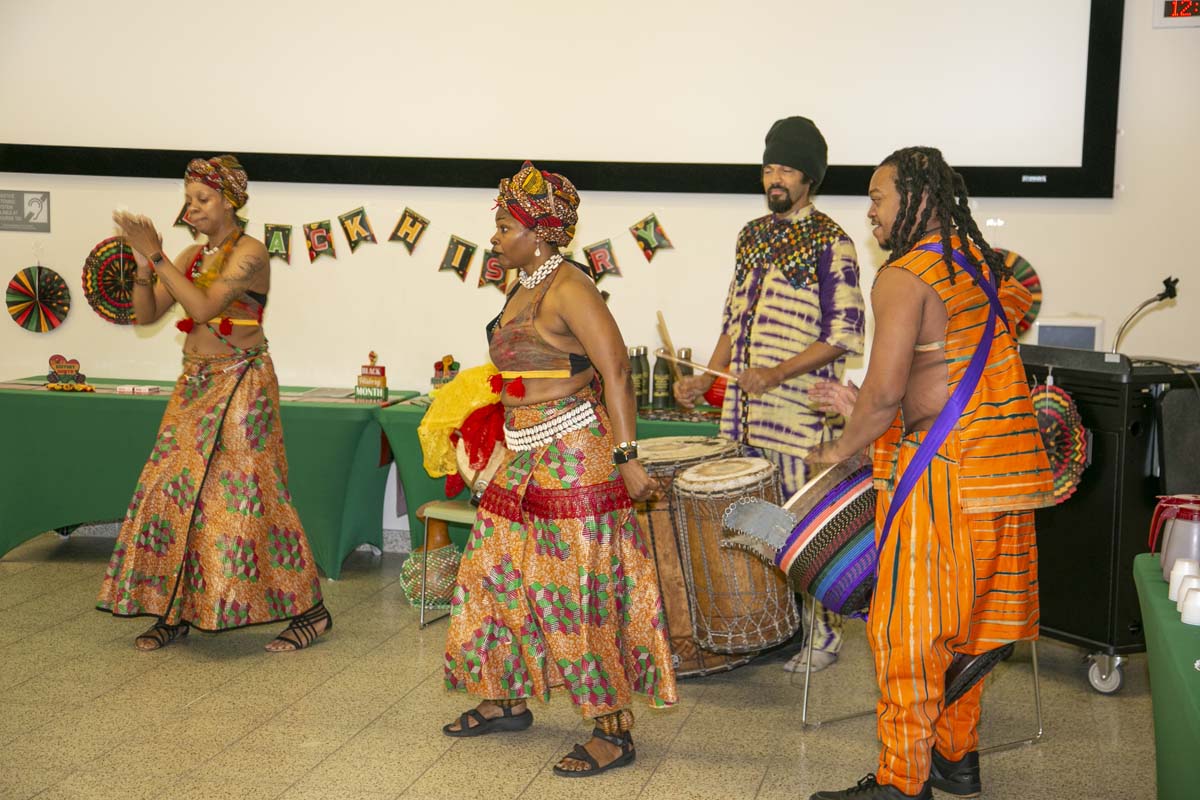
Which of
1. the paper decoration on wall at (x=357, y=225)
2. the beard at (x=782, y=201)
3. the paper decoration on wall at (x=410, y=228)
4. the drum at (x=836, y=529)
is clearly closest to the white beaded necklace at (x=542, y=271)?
the drum at (x=836, y=529)

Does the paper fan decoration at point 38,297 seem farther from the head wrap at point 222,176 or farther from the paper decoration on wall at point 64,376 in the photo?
the head wrap at point 222,176

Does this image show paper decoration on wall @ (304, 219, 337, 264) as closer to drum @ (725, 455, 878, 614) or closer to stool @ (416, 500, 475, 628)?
stool @ (416, 500, 475, 628)

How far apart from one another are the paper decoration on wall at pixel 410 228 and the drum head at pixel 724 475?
2.48m

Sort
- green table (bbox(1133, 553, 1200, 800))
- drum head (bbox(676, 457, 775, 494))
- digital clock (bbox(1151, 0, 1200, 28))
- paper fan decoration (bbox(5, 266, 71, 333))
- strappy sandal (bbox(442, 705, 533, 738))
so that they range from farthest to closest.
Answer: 1. paper fan decoration (bbox(5, 266, 71, 333))
2. digital clock (bbox(1151, 0, 1200, 28))
3. drum head (bbox(676, 457, 775, 494))
4. strappy sandal (bbox(442, 705, 533, 738))
5. green table (bbox(1133, 553, 1200, 800))

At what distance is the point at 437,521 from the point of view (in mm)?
5441

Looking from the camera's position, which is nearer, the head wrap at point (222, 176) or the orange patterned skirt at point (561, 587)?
the orange patterned skirt at point (561, 587)

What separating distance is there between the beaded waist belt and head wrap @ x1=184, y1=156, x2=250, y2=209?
1717 millimetres

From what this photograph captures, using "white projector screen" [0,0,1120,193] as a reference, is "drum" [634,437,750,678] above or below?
below

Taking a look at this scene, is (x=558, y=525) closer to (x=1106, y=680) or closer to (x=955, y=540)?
(x=955, y=540)

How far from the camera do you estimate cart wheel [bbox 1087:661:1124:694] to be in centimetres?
446

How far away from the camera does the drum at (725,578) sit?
4.30 metres

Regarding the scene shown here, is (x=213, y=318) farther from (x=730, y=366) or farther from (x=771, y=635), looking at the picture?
(x=771, y=635)

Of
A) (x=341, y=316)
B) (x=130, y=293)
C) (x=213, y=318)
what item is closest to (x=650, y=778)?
(x=213, y=318)

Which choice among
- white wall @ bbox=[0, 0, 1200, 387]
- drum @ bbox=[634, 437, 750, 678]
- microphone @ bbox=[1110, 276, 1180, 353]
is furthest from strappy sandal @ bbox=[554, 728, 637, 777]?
microphone @ bbox=[1110, 276, 1180, 353]
